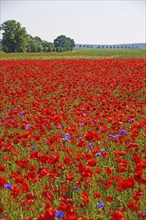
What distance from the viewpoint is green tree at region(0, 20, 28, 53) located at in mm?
84562

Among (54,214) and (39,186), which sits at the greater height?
(54,214)

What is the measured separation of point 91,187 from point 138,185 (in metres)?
0.59

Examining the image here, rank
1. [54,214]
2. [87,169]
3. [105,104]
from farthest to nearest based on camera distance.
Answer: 1. [105,104]
2. [87,169]
3. [54,214]

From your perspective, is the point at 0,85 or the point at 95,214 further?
the point at 0,85

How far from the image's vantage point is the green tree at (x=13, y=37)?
8456 centimetres

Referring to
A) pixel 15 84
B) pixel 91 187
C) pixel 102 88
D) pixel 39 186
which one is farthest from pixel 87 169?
pixel 15 84

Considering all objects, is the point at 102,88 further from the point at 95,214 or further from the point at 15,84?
the point at 95,214

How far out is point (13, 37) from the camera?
275 feet

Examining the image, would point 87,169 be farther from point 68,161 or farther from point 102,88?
point 102,88

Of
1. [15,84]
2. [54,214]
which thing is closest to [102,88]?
[15,84]

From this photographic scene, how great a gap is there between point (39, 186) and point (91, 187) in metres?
0.61

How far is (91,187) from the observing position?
3.68m

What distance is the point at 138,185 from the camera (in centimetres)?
388

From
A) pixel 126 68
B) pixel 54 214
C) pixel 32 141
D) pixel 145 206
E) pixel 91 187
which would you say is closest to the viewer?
pixel 54 214
